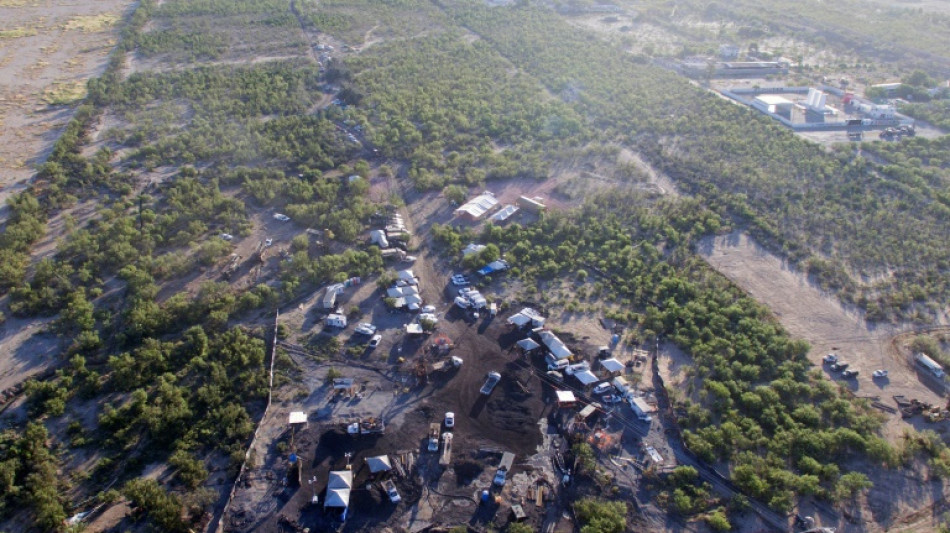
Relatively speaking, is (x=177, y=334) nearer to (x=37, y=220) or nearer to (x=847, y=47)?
(x=37, y=220)

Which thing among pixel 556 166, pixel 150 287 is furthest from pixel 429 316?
pixel 556 166

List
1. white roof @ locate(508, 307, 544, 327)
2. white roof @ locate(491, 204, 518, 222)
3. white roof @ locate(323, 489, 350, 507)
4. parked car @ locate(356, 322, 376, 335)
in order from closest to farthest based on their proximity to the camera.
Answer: white roof @ locate(323, 489, 350, 507) → parked car @ locate(356, 322, 376, 335) → white roof @ locate(508, 307, 544, 327) → white roof @ locate(491, 204, 518, 222)

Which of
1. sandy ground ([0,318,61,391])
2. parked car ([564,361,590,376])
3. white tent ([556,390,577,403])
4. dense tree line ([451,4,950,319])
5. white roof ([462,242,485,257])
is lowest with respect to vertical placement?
sandy ground ([0,318,61,391])

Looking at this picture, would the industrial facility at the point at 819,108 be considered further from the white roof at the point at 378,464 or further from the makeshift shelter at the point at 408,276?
the white roof at the point at 378,464

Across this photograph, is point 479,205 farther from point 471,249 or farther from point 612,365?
point 612,365

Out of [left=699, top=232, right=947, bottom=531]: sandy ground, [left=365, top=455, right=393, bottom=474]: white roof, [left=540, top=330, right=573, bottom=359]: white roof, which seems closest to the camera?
[left=699, top=232, right=947, bottom=531]: sandy ground

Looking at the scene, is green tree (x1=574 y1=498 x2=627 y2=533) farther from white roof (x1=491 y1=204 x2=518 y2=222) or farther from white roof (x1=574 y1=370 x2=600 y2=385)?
white roof (x1=491 y1=204 x2=518 y2=222)

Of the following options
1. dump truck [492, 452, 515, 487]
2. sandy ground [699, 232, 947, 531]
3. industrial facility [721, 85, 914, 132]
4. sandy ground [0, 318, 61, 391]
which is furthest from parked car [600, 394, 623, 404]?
industrial facility [721, 85, 914, 132]
